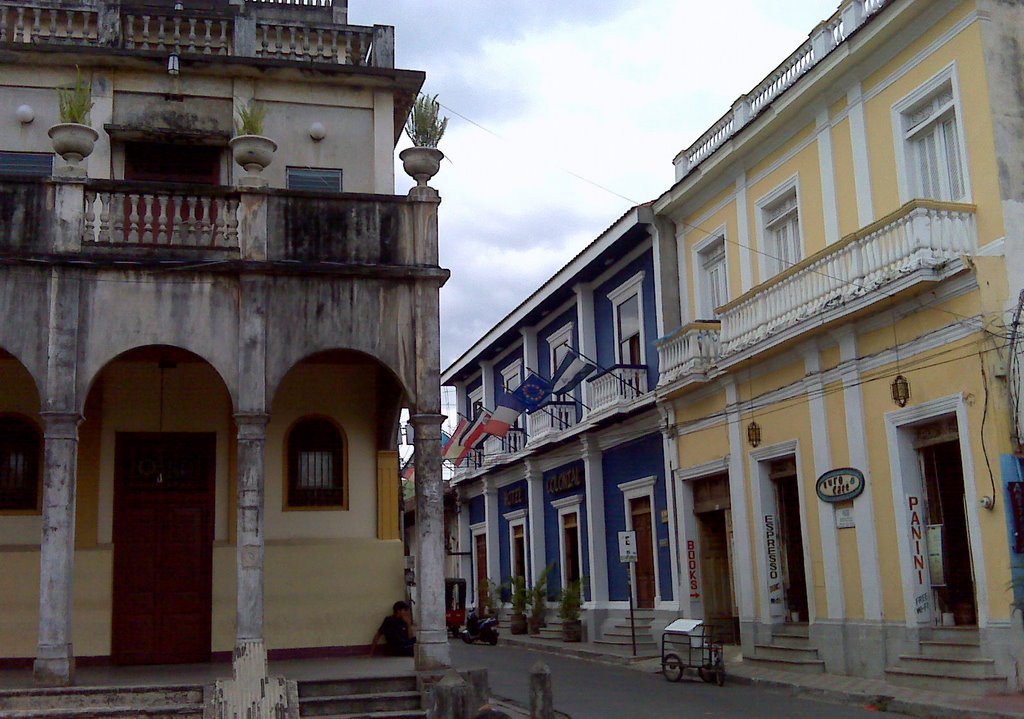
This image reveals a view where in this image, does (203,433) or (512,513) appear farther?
(512,513)

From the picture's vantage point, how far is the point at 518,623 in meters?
27.5

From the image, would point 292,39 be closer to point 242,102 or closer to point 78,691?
point 242,102

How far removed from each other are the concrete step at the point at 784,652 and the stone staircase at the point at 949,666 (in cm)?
199

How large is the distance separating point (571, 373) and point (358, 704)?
1332 cm

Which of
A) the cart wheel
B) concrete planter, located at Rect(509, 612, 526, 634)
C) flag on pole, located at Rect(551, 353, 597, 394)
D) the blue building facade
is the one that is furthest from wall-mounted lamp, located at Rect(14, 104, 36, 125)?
concrete planter, located at Rect(509, 612, 526, 634)

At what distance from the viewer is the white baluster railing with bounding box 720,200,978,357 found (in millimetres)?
13625

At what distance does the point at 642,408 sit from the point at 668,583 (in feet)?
11.0

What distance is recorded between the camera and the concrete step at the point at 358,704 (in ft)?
35.0

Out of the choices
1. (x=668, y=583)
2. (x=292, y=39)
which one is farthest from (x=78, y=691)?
(x=668, y=583)

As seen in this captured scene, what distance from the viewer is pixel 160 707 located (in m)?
10.4

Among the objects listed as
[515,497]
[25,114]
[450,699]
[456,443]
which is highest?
[25,114]

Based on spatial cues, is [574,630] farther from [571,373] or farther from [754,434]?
[754,434]

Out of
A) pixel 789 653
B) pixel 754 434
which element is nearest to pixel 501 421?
pixel 754 434

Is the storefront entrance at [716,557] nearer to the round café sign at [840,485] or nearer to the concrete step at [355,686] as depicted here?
the round café sign at [840,485]
